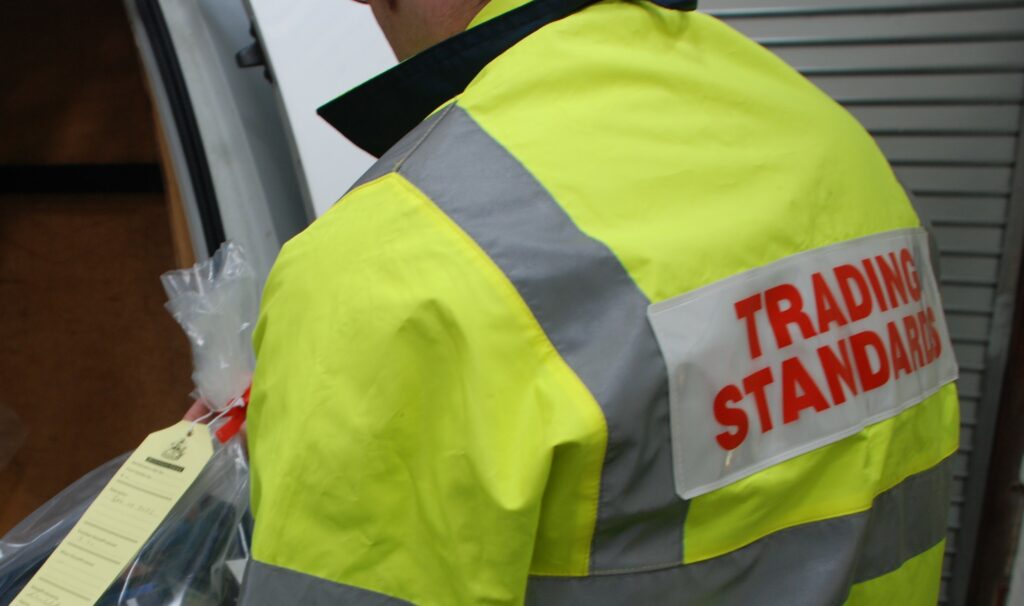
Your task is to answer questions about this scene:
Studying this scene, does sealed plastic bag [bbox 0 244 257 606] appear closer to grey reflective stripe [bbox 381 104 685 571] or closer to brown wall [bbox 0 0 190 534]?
grey reflective stripe [bbox 381 104 685 571]

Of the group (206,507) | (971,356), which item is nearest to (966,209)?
(971,356)

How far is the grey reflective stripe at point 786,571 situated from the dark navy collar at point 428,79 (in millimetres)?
506

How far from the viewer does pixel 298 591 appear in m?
0.68

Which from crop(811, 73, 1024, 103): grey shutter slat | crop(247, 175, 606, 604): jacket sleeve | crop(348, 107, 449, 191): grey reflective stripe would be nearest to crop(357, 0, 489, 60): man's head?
crop(348, 107, 449, 191): grey reflective stripe

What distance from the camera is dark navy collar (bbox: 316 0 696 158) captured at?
829mm

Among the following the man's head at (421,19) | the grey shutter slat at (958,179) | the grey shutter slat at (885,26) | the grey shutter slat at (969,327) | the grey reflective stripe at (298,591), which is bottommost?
the grey shutter slat at (969,327)

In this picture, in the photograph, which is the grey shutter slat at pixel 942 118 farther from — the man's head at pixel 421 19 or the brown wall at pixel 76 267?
the brown wall at pixel 76 267

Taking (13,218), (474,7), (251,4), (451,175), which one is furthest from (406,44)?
(13,218)

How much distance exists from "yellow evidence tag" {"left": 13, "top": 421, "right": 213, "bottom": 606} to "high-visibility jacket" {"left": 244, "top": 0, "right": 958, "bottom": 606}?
263 mm

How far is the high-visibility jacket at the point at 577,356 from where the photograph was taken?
663 mm

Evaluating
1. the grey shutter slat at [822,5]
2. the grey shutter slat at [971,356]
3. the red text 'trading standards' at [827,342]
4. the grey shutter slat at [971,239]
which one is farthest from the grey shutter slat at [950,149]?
the red text 'trading standards' at [827,342]

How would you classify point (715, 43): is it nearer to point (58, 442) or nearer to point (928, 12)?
point (928, 12)

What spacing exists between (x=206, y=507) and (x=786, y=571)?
2.21ft

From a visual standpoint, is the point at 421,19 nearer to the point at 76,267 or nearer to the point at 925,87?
the point at 76,267
